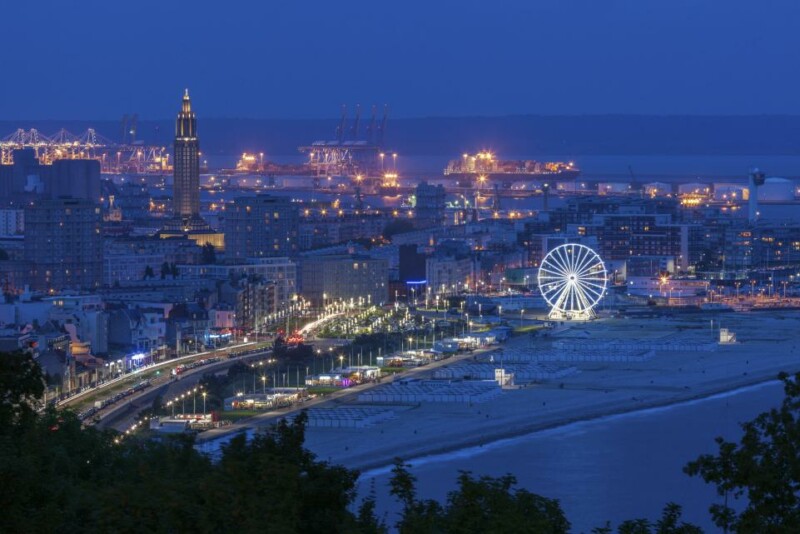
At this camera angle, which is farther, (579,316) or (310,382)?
(579,316)

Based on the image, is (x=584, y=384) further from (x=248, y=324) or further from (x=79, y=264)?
(x=79, y=264)

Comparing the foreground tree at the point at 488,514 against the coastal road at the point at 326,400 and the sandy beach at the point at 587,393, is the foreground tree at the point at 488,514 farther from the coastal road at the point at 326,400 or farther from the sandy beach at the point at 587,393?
the coastal road at the point at 326,400

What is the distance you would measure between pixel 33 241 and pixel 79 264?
74 cm

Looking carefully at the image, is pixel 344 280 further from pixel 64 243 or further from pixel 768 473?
pixel 768 473

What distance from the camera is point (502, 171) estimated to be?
6303 cm

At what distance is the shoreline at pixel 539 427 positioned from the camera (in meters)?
12.3

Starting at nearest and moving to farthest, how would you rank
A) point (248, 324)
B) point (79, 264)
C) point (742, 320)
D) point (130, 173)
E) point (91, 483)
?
point (91, 483) < point (248, 324) < point (742, 320) < point (79, 264) < point (130, 173)

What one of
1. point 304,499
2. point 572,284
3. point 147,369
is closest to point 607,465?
point 147,369

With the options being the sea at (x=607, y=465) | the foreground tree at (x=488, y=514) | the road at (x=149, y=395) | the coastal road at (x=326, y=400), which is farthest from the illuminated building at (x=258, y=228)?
Result: the foreground tree at (x=488, y=514)

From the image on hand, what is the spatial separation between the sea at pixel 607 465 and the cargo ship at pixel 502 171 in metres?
45.9

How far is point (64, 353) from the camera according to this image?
16844 mm

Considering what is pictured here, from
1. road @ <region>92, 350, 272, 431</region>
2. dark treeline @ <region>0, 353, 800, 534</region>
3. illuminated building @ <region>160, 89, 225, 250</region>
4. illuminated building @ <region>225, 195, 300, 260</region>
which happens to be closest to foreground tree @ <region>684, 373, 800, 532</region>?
dark treeline @ <region>0, 353, 800, 534</region>

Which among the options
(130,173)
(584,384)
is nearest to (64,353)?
(584,384)

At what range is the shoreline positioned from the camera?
40.2ft
